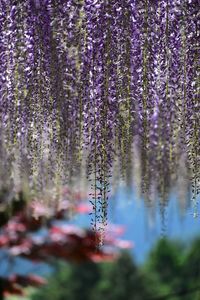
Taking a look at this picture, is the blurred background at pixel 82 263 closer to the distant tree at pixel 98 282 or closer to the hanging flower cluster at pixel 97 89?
the distant tree at pixel 98 282

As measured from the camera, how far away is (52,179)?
2.34 meters

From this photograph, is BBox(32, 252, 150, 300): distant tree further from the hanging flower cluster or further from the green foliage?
the hanging flower cluster

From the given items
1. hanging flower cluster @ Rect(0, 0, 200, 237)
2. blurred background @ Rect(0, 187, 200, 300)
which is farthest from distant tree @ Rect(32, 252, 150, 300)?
hanging flower cluster @ Rect(0, 0, 200, 237)

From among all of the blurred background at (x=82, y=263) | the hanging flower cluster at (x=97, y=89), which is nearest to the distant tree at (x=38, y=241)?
the blurred background at (x=82, y=263)

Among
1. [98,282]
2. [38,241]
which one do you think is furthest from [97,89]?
[98,282]

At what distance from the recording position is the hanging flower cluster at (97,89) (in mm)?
2262

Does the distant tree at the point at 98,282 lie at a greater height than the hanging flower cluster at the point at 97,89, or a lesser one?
lesser

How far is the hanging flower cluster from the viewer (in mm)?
2262

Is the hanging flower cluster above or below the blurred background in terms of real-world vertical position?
Result: above

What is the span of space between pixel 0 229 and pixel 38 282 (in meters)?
0.41

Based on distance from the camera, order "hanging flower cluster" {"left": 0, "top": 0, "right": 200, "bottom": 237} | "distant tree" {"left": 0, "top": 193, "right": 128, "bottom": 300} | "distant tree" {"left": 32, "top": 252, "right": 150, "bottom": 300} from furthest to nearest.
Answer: "distant tree" {"left": 32, "top": 252, "right": 150, "bottom": 300} < "distant tree" {"left": 0, "top": 193, "right": 128, "bottom": 300} < "hanging flower cluster" {"left": 0, "top": 0, "right": 200, "bottom": 237}

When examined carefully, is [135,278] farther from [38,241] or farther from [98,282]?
[38,241]

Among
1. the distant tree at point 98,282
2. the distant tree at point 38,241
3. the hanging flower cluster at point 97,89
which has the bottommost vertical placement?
the distant tree at point 98,282

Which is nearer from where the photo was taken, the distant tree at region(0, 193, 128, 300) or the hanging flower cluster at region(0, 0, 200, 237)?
the hanging flower cluster at region(0, 0, 200, 237)
